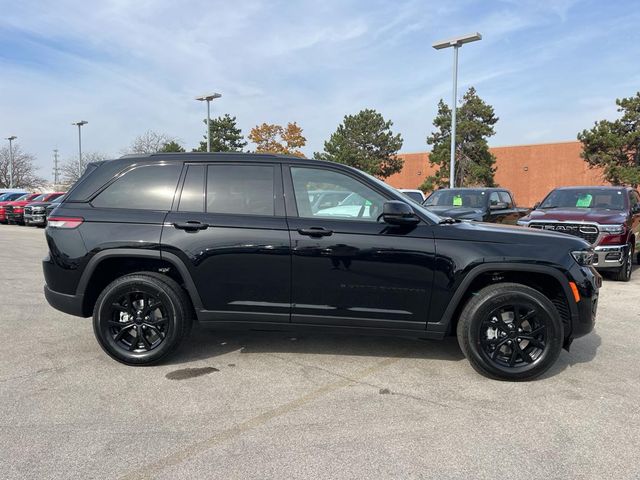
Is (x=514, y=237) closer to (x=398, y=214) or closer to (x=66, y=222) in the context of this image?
(x=398, y=214)

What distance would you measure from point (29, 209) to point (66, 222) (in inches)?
800

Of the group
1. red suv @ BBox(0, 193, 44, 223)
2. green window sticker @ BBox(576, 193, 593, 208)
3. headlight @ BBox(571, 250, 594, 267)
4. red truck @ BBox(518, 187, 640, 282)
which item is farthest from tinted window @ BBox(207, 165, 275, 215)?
red suv @ BBox(0, 193, 44, 223)

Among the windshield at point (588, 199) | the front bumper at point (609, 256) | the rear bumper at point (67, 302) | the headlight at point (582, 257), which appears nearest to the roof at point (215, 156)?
the rear bumper at point (67, 302)

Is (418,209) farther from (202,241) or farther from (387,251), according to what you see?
(202,241)

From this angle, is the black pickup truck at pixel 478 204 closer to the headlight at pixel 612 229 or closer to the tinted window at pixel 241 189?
the headlight at pixel 612 229

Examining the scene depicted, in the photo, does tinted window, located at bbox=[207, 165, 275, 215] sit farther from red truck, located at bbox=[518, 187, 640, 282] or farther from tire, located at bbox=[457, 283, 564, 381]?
red truck, located at bbox=[518, 187, 640, 282]

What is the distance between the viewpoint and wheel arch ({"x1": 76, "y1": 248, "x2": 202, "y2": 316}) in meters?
4.12

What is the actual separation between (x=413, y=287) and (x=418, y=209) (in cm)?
68

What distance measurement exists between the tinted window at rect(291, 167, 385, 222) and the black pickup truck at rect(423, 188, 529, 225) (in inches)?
251

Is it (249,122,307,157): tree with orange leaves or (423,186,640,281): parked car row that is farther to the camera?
(249,122,307,157): tree with orange leaves

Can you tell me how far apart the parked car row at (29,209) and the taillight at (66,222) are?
17804mm

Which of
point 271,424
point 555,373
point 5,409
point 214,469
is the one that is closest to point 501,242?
point 555,373

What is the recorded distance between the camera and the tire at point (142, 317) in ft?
13.6

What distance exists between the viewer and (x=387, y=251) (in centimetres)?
397
